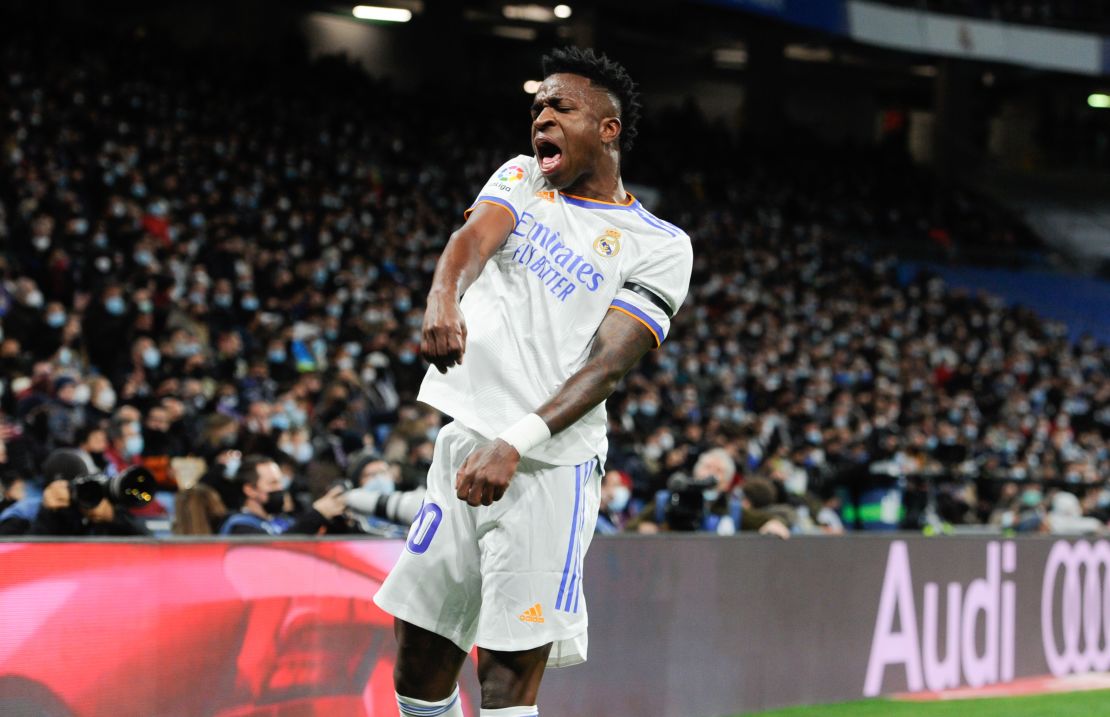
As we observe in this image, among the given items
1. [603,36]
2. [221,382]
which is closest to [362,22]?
[603,36]

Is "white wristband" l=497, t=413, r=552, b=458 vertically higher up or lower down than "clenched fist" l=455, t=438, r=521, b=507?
higher up

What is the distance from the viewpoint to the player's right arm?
2996 millimetres

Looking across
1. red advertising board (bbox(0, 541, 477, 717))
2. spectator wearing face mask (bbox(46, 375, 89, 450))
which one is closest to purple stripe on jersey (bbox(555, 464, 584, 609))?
red advertising board (bbox(0, 541, 477, 717))

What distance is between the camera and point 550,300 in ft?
10.8

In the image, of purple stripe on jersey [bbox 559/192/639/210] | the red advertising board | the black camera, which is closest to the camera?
purple stripe on jersey [bbox 559/192/639/210]

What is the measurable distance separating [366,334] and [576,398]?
12.4m

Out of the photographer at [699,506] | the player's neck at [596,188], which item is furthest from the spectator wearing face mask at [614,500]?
the player's neck at [596,188]

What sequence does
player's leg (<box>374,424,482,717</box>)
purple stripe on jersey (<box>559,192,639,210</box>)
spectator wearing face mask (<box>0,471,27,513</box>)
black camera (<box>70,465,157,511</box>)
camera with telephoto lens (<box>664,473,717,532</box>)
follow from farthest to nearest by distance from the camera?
camera with telephoto lens (<box>664,473,717,532</box>) → spectator wearing face mask (<box>0,471,27,513</box>) → black camera (<box>70,465,157,511</box>) → purple stripe on jersey (<box>559,192,639,210</box>) → player's leg (<box>374,424,482,717</box>)

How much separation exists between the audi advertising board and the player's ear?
256 centimetres

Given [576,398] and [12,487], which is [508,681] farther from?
[12,487]

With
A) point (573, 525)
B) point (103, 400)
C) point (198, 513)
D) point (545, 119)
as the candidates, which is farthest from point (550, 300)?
point (103, 400)

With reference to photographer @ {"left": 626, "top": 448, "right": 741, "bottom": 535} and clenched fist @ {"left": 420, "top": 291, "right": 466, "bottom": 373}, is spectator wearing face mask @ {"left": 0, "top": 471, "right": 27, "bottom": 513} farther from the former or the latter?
clenched fist @ {"left": 420, "top": 291, "right": 466, "bottom": 373}

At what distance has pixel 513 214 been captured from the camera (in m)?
3.34

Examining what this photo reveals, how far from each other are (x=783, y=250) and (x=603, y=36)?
7766 mm
